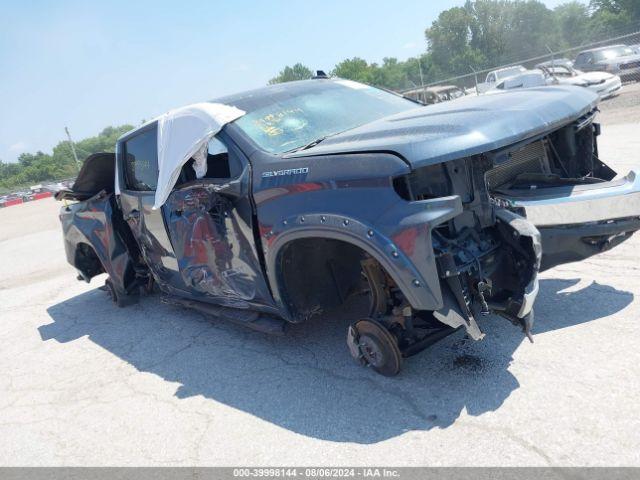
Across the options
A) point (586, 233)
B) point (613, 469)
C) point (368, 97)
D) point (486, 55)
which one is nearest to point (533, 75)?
point (368, 97)

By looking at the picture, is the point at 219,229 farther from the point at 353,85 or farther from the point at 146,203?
the point at 353,85

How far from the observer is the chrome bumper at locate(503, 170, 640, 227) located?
3.04 meters

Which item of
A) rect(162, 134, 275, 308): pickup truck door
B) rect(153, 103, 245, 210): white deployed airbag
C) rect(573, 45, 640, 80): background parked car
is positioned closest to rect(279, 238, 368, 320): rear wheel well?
rect(162, 134, 275, 308): pickup truck door

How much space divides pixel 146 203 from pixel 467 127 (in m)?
2.99

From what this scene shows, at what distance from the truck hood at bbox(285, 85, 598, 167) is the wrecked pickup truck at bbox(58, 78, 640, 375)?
0.01 m

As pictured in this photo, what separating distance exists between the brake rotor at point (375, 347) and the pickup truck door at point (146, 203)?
193cm

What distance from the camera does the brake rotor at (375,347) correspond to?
3.10 metres

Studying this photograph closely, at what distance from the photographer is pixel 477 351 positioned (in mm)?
3393

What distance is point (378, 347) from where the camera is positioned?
3172 mm

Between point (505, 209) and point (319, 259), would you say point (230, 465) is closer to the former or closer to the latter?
point (319, 259)

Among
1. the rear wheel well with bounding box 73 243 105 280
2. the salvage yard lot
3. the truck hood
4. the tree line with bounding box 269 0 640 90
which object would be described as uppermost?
the tree line with bounding box 269 0 640 90

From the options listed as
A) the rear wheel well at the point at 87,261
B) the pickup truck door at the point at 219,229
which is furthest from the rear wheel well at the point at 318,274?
the rear wheel well at the point at 87,261

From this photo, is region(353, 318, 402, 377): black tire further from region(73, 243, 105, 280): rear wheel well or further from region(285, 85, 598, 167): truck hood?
region(73, 243, 105, 280): rear wheel well

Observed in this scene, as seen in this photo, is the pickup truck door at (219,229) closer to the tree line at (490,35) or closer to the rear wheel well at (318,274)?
the rear wheel well at (318,274)
